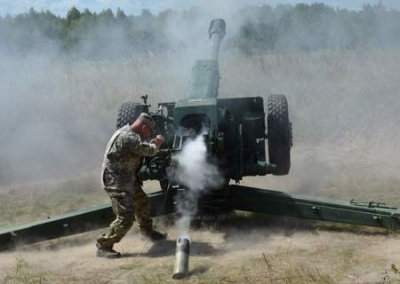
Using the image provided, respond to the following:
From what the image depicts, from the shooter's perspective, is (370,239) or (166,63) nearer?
(370,239)

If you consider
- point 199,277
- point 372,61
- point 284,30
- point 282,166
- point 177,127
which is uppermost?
point 284,30

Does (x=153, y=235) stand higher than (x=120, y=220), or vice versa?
(x=120, y=220)

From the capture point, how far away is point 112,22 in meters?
15.0

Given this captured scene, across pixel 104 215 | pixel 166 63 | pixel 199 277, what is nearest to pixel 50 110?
pixel 166 63

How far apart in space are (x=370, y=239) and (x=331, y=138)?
6124 millimetres

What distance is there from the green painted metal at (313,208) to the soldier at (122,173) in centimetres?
126

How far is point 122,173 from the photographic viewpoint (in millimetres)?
5711

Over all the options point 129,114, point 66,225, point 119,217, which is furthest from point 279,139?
point 66,225

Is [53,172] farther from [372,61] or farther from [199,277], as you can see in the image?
[372,61]

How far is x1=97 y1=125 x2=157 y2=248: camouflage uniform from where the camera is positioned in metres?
5.62

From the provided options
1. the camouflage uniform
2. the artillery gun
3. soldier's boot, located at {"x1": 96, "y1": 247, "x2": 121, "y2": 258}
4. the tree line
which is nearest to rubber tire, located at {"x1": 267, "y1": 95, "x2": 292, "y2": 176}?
the artillery gun

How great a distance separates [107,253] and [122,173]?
78 centimetres

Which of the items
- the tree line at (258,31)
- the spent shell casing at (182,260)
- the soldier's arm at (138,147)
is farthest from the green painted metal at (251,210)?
the tree line at (258,31)

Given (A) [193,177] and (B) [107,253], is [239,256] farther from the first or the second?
(B) [107,253]
